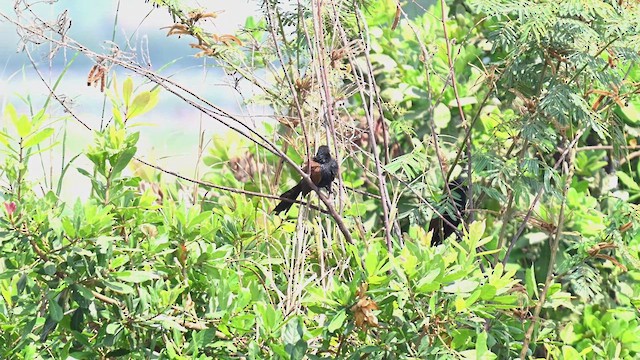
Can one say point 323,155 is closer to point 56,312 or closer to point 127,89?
point 127,89

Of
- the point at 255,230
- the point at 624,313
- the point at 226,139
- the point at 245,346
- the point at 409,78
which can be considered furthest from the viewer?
the point at 226,139

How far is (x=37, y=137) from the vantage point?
1985 millimetres

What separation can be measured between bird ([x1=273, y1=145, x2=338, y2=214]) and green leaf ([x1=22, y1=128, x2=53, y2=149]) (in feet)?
2.24

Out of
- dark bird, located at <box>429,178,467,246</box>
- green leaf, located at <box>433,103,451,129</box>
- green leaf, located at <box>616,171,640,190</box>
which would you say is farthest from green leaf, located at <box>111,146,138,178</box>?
green leaf, located at <box>616,171,640,190</box>

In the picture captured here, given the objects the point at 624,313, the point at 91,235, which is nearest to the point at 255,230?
the point at 91,235

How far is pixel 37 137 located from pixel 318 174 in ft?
2.50

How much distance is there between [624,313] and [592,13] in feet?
3.89

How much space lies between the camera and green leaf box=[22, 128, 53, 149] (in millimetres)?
1970

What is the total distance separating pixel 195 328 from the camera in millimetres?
2006

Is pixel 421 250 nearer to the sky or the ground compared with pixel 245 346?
nearer to the sky

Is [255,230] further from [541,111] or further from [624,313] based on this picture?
[624,313]

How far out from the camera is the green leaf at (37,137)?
77.5 inches

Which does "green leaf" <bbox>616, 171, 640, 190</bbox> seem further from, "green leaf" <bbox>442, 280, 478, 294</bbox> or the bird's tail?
"green leaf" <bbox>442, 280, 478, 294</bbox>

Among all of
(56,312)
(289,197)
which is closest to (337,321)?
(56,312)
